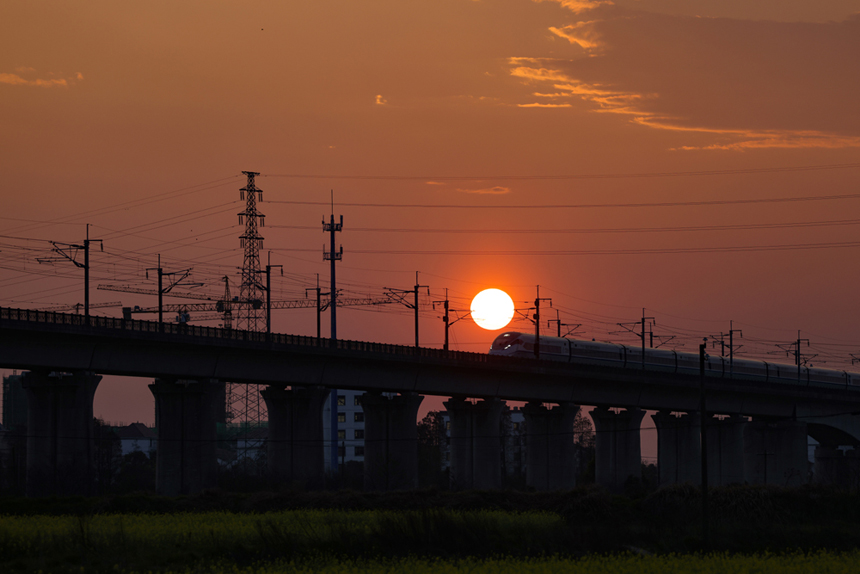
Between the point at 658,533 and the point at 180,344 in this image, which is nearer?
the point at 658,533

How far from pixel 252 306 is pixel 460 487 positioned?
32.8 m

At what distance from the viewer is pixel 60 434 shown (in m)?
70.8

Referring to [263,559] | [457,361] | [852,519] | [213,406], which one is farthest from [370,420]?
[263,559]

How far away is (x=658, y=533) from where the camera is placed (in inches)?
1996

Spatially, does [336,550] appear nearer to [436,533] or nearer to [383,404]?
[436,533]

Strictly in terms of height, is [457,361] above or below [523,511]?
above

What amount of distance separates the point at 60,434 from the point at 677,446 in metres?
75.5

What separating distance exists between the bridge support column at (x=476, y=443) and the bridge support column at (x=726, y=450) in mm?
36845

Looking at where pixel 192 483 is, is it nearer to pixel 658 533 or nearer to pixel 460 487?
pixel 460 487

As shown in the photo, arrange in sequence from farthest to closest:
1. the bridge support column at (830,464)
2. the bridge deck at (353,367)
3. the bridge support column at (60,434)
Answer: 1. the bridge support column at (830,464)
2. the bridge support column at (60,434)
3. the bridge deck at (353,367)

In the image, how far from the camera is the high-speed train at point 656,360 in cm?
11062

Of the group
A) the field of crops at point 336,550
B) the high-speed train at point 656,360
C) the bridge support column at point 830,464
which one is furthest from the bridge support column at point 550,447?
the field of crops at point 336,550

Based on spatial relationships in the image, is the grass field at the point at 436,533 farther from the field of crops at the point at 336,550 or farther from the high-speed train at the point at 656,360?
the high-speed train at the point at 656,360

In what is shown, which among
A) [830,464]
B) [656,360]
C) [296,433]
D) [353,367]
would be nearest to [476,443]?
[353,367]
